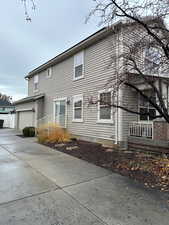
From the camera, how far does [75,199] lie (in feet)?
10.4

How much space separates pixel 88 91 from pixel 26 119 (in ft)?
31.8

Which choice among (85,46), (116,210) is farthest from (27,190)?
(85,46)

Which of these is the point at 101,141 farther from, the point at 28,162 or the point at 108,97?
the point at 28,162

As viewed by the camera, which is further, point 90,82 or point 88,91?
point 88,91

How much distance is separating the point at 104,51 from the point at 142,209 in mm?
8200

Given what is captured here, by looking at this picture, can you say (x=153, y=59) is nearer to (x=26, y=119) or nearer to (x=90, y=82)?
(x=90, y=82)

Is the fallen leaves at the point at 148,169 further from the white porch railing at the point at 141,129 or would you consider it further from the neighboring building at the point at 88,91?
the neighboring building at the point at 88,91

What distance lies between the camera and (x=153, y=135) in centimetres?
682

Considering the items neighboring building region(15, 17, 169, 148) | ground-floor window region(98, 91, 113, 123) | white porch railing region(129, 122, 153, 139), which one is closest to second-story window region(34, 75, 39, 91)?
neighboring building region(15, 17, 169, 148)

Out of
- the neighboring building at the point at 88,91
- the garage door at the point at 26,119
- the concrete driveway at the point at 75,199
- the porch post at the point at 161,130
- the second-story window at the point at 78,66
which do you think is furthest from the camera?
the garage door at the point at 26,119

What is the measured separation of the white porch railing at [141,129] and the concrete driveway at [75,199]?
3.35 metres

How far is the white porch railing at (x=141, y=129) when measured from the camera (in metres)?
7.23

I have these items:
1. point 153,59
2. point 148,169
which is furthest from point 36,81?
point 148,169

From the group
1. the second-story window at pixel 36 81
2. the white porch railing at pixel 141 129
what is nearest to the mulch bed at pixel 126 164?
the white porch railing at pixel 141 129
